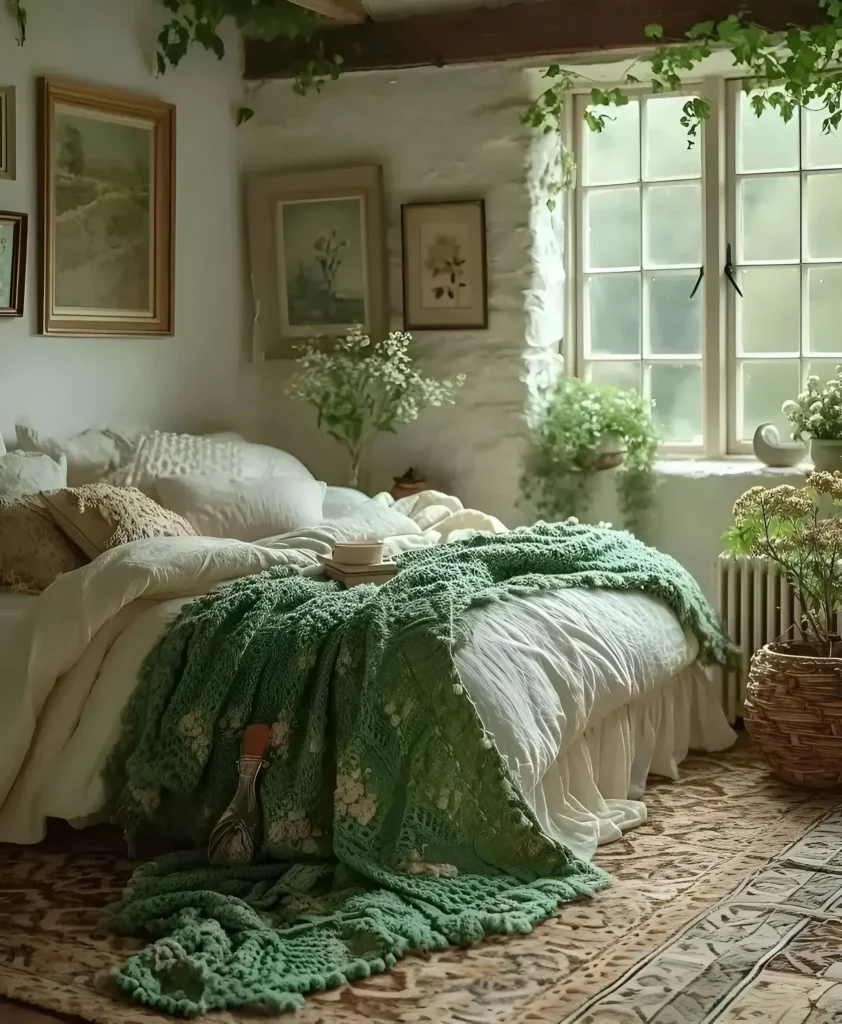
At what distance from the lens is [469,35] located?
4.96m

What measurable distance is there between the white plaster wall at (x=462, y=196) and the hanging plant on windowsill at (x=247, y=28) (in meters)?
0.11

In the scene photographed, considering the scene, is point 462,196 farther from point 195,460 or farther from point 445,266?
point 195,460

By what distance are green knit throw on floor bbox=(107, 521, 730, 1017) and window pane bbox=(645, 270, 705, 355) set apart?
1.95 meters

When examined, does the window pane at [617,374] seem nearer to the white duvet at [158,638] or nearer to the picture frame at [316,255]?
the picture frame at [316,255]

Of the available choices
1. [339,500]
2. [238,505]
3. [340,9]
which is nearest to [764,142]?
[340,9]

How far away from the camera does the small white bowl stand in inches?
146

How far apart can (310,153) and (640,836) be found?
9.67 ft

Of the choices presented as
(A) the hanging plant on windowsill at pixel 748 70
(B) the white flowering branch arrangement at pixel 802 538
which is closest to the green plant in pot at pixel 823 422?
(B) the white flowering branch arrangement at pixel 802 538

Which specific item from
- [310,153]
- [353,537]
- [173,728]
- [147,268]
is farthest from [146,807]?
[310,153]

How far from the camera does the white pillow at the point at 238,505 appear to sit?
430 centimetres

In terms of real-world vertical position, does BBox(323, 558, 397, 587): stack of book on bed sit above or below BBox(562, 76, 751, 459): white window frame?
below

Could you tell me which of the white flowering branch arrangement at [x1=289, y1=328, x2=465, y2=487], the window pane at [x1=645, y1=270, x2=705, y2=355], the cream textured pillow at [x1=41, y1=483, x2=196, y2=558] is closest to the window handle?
the window pane at [x1=645, y1=270, x2=705, y2=355]

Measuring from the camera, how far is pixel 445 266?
17.0 feet

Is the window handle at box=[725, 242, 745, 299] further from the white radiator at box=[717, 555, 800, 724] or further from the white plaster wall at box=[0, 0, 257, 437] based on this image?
the white plaster wall at box=[0, 0, 257, 437]
